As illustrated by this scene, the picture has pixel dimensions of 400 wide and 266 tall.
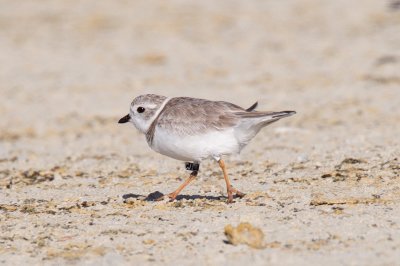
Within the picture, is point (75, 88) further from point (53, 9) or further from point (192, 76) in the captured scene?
point (53, 9)

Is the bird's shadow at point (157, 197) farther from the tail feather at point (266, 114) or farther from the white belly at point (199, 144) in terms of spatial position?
the tail feather at point (266, 114)

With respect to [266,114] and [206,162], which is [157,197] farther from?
[206,162]

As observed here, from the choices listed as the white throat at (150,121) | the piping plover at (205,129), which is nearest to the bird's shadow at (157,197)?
the piping plover at (205,129)

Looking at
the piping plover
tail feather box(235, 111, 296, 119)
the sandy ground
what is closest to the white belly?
the piping plover

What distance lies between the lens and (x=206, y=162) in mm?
9320

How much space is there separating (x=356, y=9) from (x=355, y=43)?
10.3 feet

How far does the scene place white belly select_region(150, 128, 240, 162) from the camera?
6.72 metres

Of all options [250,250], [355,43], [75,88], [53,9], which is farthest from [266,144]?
[53,9]

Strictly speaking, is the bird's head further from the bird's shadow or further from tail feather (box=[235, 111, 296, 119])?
tail feather (box=[235, 111, 296, 119])

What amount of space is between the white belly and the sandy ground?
0.46m

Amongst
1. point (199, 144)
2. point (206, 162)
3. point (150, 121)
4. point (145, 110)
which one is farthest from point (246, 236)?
point (206, 162)

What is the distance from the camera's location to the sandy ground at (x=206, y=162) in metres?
5.85

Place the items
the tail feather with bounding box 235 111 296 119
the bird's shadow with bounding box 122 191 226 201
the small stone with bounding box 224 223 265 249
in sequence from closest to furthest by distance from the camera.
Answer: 1. the small stone with bounding box 224 223 265 249
2. the tail feather with bounding box 235 111 296 119
3. the bird's shadow with bounding box 122 191 226 201

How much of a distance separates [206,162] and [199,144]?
102 inches
